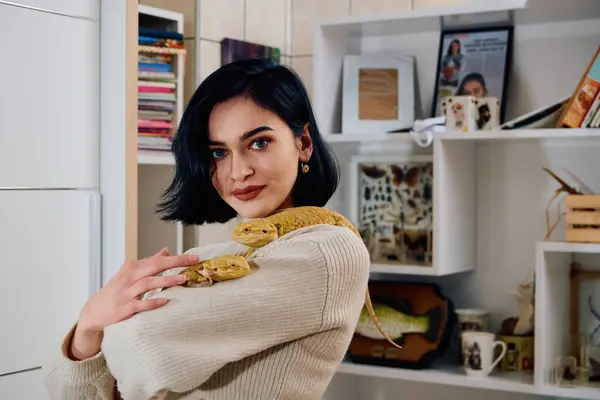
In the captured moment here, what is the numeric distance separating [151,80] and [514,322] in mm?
1196

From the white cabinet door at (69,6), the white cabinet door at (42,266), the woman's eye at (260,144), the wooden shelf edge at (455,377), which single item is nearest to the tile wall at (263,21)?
the white cabinet door at (69,6)

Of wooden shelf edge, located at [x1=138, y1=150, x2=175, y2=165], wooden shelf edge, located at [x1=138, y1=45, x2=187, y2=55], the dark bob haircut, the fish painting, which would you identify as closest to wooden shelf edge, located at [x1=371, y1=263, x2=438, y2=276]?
the fish painting

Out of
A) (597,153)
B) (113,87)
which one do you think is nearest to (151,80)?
(113,87)

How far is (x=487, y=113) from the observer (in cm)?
241

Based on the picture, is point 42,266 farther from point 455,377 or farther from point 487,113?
point 487,113

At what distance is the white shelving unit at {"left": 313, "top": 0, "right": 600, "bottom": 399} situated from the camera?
2350 mm

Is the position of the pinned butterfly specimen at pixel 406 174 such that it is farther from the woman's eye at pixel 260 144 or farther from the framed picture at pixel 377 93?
the woman's eye at pixel 260 144

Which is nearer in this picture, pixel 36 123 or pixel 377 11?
pixel 36 123

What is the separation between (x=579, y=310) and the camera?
2.44 meters

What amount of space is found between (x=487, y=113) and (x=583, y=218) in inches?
15.8

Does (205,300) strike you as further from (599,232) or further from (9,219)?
(599,232)

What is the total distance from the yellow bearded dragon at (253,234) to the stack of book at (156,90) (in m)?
1.27

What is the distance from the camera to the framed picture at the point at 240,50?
2.59 metres

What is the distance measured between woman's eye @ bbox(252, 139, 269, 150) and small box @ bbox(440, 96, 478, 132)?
4.62 feet
